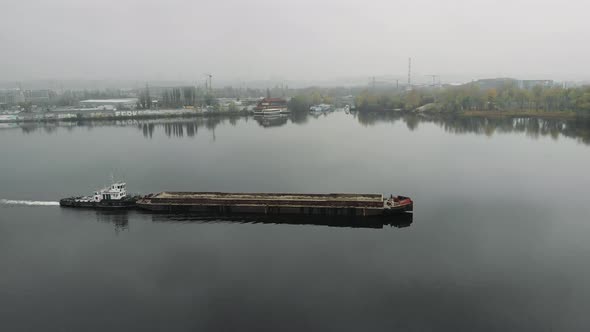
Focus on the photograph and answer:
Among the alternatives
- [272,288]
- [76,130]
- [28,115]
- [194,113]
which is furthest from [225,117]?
[272,288]

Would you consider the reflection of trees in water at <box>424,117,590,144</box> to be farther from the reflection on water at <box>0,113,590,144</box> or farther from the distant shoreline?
the distant shoreline

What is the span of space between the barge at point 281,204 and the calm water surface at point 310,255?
2.27ft

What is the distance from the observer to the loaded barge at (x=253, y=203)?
44.1 ft

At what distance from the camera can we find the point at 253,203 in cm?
1390

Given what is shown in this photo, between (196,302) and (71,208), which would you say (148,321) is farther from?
(71,208)

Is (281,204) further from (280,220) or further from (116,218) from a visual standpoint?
(116,218)

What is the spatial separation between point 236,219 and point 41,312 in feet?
19.8

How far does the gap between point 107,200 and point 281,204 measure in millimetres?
6059

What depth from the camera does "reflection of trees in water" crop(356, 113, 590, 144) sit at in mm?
30703

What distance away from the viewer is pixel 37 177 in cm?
1978

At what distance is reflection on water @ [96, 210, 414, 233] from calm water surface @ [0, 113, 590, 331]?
0.43 ft

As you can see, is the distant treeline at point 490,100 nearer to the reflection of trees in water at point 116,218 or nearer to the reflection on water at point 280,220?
the reflection on water at point 280,220

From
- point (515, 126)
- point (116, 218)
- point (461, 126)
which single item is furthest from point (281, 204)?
point (515, 126)

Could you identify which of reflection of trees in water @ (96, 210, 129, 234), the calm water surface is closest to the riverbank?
the calm water surface
